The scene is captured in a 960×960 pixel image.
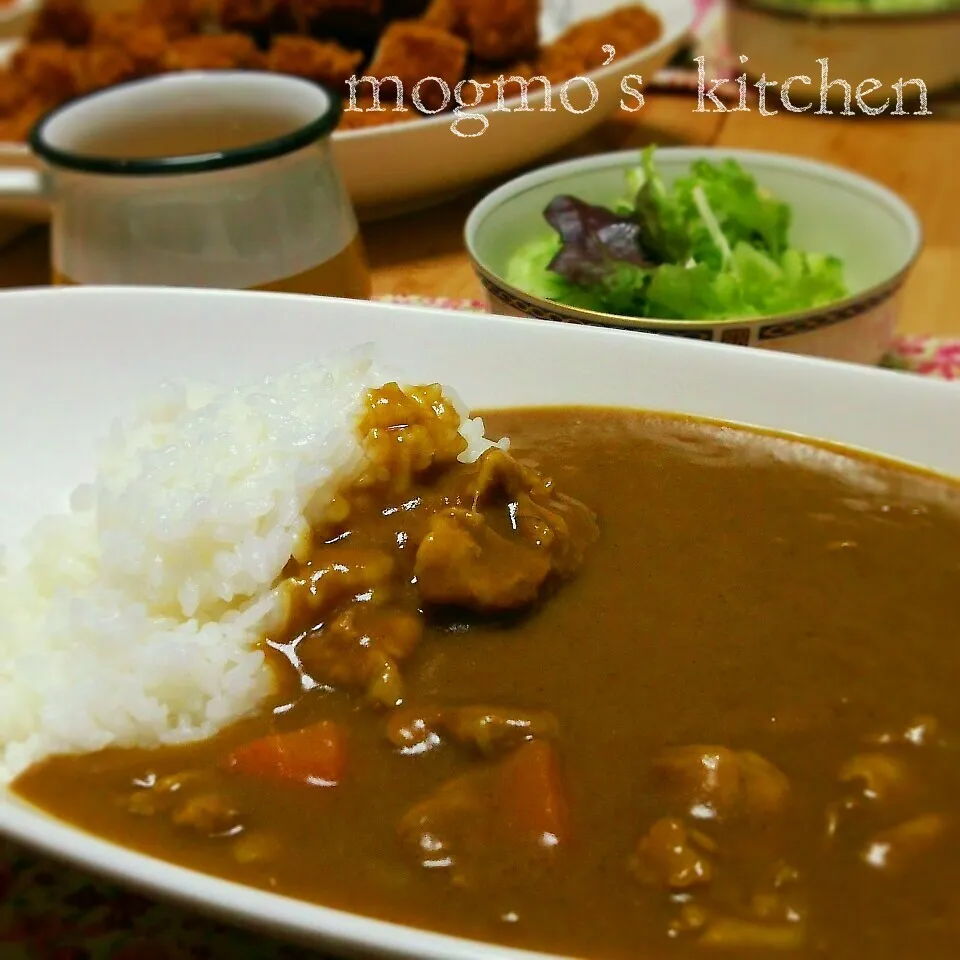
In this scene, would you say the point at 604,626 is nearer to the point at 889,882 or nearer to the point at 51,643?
the point at 889,882

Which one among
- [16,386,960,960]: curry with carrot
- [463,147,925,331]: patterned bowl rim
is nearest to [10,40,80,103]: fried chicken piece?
[463,147,925,331]: patterned bowl rim

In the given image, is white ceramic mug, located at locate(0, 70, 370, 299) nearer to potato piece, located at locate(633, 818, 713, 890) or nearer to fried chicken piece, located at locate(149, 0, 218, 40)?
potato piece, located at locate(633, 818, 713, 890)

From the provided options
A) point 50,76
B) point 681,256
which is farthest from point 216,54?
point 681,256

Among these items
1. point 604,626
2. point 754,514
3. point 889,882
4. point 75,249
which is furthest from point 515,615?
point 75,249

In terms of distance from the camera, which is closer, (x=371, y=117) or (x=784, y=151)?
(x=371, y=117)

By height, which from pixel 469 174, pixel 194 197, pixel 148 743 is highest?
pixel 194 197

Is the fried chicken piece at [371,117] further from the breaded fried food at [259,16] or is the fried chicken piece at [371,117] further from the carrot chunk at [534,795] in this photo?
the carrot chunk at [534,795]

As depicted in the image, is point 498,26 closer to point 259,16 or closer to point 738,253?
point 259,16
